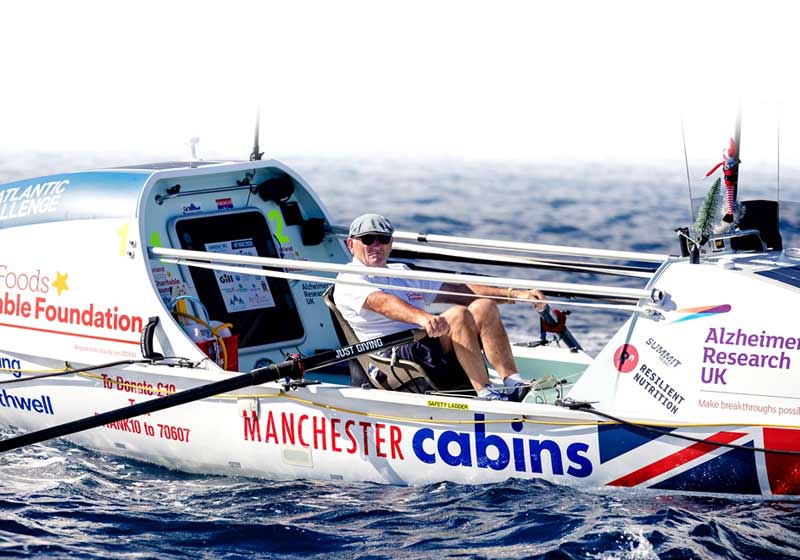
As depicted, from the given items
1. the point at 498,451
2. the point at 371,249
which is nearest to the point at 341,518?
the point at 498,451

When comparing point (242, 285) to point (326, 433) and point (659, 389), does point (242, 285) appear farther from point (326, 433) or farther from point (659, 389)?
point (659, 389)

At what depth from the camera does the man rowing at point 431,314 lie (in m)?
8.05

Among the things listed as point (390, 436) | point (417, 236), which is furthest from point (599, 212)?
point (390, 436)

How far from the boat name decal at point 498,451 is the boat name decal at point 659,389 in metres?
0.49

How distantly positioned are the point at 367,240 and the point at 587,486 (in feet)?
7.18

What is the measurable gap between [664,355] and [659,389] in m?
0.20

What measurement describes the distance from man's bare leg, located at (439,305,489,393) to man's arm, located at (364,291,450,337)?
0.40 ft

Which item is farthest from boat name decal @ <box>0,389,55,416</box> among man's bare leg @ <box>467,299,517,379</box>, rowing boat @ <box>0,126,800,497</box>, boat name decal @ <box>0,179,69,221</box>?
man's bare leg @ <box>467,299,517,379</box>

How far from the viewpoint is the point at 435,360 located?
27.2 feet

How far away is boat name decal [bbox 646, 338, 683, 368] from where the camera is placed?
23.0ft

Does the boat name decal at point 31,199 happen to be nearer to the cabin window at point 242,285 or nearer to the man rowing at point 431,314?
the cabin window at point 242,285

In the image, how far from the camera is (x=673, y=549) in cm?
645

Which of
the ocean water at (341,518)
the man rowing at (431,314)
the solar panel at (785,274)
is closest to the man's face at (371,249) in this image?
the man rowing at (431,314)

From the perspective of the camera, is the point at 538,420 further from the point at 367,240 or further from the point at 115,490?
the point at 115,490
